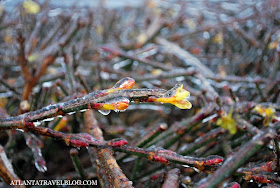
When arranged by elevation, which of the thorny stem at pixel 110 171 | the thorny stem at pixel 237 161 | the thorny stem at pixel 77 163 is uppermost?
the thorny stem at pixel 237 161

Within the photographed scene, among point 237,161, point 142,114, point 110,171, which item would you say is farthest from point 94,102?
point 142,114

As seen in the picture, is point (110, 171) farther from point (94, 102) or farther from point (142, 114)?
point (142, 114)

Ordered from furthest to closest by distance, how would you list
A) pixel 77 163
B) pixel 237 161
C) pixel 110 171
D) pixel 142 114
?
pixel 142 114
pixel 77 163
pixel 110 171
pixel 237 161

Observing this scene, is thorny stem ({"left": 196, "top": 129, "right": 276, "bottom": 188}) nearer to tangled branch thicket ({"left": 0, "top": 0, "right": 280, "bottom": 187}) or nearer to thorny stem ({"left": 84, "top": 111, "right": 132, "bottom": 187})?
tangled branch thicket ({"left": 0, "top": 0, "right": 280, "bottom": 187})

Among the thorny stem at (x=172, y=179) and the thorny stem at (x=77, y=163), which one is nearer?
the thorny stem at (x=172, y=179)

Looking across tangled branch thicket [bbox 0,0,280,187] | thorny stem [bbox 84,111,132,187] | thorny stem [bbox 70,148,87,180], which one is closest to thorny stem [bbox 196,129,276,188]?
tangled branch thicket [bbox 0,0,280,187]

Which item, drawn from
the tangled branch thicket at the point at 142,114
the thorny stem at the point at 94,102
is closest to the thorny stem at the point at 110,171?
the tangled branch thicket at the point at 142,114

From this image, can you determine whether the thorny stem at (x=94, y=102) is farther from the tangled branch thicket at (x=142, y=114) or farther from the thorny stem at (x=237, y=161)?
the thorny stem at (x=237, y=161)

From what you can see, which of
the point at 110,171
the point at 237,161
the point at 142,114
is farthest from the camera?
the point at 142,114
